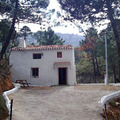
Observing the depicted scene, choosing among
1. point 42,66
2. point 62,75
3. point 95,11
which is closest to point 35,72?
point 42,66

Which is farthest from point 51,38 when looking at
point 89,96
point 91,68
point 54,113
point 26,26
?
point 54,113

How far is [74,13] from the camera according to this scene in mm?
19562

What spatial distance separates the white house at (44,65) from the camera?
19.3 meters

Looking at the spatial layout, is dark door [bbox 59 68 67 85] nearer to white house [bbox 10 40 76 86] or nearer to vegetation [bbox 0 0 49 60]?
white house [bbox 10 40 76 86]

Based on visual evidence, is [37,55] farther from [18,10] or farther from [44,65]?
[18,10]

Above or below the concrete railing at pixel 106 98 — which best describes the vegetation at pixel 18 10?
above

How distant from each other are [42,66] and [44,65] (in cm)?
25

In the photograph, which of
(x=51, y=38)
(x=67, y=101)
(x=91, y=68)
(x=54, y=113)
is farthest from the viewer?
(x=51, y=38)

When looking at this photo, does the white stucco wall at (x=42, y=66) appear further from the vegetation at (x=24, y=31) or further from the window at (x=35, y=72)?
the vegetation at (x=24, y=31)

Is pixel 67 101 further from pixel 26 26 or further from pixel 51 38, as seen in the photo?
pixel 51 38

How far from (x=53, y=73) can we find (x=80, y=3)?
8.04 metres

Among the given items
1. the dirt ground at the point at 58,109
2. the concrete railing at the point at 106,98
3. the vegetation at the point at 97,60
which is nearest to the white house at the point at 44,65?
the vegetation at the point at 97,60

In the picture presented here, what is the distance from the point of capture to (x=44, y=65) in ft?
64.2

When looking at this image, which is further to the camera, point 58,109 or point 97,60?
point 97,60
